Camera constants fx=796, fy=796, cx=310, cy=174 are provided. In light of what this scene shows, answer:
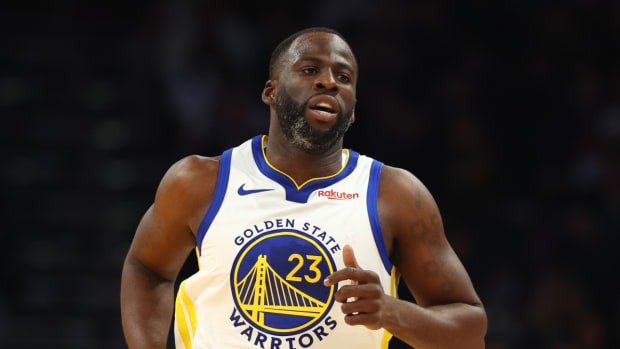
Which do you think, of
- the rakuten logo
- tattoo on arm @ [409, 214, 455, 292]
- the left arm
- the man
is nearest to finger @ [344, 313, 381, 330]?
the man

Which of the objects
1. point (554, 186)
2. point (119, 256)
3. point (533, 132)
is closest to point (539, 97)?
point (533, 132)

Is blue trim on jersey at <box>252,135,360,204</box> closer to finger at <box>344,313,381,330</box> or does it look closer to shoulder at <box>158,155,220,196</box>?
shoulder at <box>158,155,220,196</box>

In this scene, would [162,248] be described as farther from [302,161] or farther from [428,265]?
[428,265]

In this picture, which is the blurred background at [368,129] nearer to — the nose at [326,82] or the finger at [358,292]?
the nose at [326,82]

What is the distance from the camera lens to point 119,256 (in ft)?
21.7

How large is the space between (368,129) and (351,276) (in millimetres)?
4220

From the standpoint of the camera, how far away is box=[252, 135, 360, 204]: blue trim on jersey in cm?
326

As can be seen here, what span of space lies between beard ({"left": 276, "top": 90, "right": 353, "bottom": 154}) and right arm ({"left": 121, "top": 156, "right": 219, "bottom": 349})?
1.15ft

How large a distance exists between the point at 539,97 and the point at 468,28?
1.18 metres

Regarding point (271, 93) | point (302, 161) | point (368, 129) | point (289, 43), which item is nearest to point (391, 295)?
point (302, 161)

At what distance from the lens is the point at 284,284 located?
9.98ft

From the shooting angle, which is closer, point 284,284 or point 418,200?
point 284,284

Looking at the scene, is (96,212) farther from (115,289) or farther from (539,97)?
(539,97)

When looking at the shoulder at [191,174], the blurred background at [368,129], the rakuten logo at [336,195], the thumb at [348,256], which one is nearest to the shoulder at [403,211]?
the rakuten logo at [336,195]
